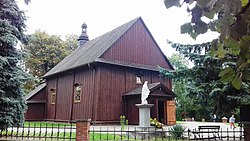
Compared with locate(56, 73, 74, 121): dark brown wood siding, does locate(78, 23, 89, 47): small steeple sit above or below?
above

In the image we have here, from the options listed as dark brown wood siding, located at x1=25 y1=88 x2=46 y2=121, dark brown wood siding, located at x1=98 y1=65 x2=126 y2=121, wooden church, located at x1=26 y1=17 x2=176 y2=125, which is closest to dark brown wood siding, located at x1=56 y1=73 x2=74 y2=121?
wooden church, located at x1=26 y1=17 x2=176 y2=125

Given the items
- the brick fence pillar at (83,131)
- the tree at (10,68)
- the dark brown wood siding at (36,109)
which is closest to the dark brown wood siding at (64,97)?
the dark brown wood siding at (36,109)

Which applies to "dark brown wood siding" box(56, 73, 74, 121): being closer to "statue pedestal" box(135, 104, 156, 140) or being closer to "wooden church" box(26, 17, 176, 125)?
"wooden church" box(26, 17, 176, 125)

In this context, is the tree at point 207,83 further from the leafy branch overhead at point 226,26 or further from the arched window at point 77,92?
the arched window at point 77,92

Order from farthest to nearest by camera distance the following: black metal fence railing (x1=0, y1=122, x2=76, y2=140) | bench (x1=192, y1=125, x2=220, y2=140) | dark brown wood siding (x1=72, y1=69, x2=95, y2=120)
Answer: dark brown wood siding (x1=72, y1=69, x2=95, y2=120) < bench (x1=192, y1=125, x2=220, y2=140) < black metal fence railing (x1=0, y1=122, x2=76, y2=140)

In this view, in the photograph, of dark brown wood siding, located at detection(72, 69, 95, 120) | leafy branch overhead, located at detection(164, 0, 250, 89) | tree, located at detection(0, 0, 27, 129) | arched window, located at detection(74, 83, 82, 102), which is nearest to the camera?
leafy branch overhead, located at detection(164, 0, 250, 89)

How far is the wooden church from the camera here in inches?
719

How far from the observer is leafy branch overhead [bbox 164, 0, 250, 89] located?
978 millimetres

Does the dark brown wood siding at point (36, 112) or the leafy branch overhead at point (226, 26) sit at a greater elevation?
the leafy branch overhead at point (226, 26)

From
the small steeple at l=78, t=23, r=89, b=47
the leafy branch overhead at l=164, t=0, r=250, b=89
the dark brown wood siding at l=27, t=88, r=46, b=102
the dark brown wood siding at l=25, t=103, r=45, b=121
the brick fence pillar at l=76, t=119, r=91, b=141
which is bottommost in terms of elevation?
the dark brown wood siding at l=25, t=103, r=45, b=121

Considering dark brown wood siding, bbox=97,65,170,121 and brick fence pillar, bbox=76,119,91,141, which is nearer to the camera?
brick fence pillar, bbox=76,119,91,141

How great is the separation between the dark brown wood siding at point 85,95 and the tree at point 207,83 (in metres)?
9.81

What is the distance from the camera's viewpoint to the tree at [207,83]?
844 centimetres

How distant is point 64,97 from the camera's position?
861 inches
